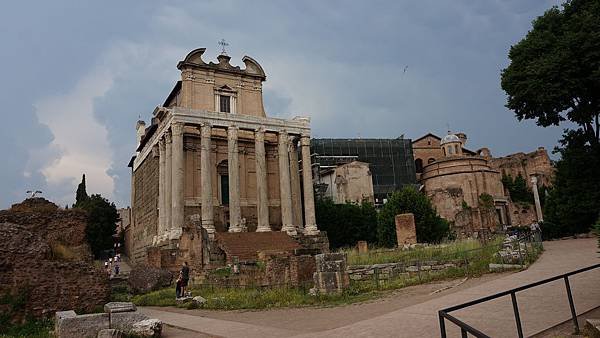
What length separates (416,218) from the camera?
2972 centimetres

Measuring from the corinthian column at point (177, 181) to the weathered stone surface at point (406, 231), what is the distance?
15463 mm

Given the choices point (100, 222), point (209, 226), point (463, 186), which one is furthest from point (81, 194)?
point (463, 186)

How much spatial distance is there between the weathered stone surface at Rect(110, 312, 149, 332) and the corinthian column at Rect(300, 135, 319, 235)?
25837 millimetres

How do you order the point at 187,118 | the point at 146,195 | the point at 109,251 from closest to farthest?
the point at 187,118, the point at 146,195, the point at 109,251

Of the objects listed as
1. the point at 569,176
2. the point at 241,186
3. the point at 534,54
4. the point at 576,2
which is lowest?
the point at 569,176

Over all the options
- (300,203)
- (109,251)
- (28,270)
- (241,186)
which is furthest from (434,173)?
(28,270)

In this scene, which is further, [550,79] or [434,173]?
[434,173]

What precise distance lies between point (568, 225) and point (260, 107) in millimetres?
25564

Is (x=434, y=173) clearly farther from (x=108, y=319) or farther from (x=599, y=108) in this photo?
(x=108, y=319)

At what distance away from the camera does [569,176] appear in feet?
82.8

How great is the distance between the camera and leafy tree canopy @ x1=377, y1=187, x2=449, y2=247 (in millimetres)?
29656

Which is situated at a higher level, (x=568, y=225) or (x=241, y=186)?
(x=241, y=186)

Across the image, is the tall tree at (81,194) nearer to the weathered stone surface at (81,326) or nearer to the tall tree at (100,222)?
the tall tree at (100,222)

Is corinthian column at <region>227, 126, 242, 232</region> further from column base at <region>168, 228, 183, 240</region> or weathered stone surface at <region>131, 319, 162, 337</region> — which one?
weathered stone surface at <region>131, 319, 162, 337</region>
